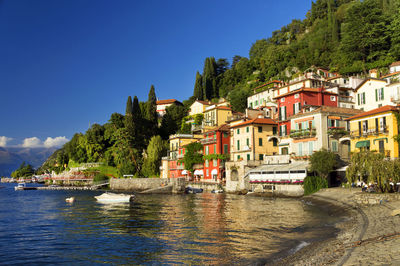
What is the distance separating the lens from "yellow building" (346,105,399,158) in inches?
1480

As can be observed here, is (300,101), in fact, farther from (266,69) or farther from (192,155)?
(266,69)

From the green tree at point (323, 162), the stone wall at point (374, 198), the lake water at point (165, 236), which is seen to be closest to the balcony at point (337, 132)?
the green tree at point (323, 162)

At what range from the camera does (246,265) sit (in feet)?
48.6

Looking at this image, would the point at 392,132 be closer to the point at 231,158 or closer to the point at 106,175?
the point at 231,158

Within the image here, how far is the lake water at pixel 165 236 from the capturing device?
1702cm

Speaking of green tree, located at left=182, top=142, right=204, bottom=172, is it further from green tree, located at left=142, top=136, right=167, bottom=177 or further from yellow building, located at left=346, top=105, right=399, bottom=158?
yellow building, located at left=346, top=105, right=399, bottom=158

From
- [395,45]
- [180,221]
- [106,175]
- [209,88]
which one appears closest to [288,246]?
[180,221]

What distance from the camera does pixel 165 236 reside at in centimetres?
2183

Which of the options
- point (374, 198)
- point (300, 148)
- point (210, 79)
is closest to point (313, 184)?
point (300, 148)

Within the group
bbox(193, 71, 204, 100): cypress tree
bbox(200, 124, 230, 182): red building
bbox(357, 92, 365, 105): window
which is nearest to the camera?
bbox(357, 92, 365, 105): window

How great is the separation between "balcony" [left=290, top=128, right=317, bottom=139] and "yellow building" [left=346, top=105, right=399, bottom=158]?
4661mm

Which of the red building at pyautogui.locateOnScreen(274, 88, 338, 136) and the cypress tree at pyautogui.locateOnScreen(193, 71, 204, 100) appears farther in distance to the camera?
the cypress tree at pyautogui.locateOnScreen(193, 71, 204, 100)

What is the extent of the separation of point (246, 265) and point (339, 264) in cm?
412

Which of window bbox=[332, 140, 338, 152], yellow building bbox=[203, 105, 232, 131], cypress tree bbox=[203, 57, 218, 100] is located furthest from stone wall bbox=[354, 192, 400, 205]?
cypress tree bbox=[203, 57, 218, 100]
